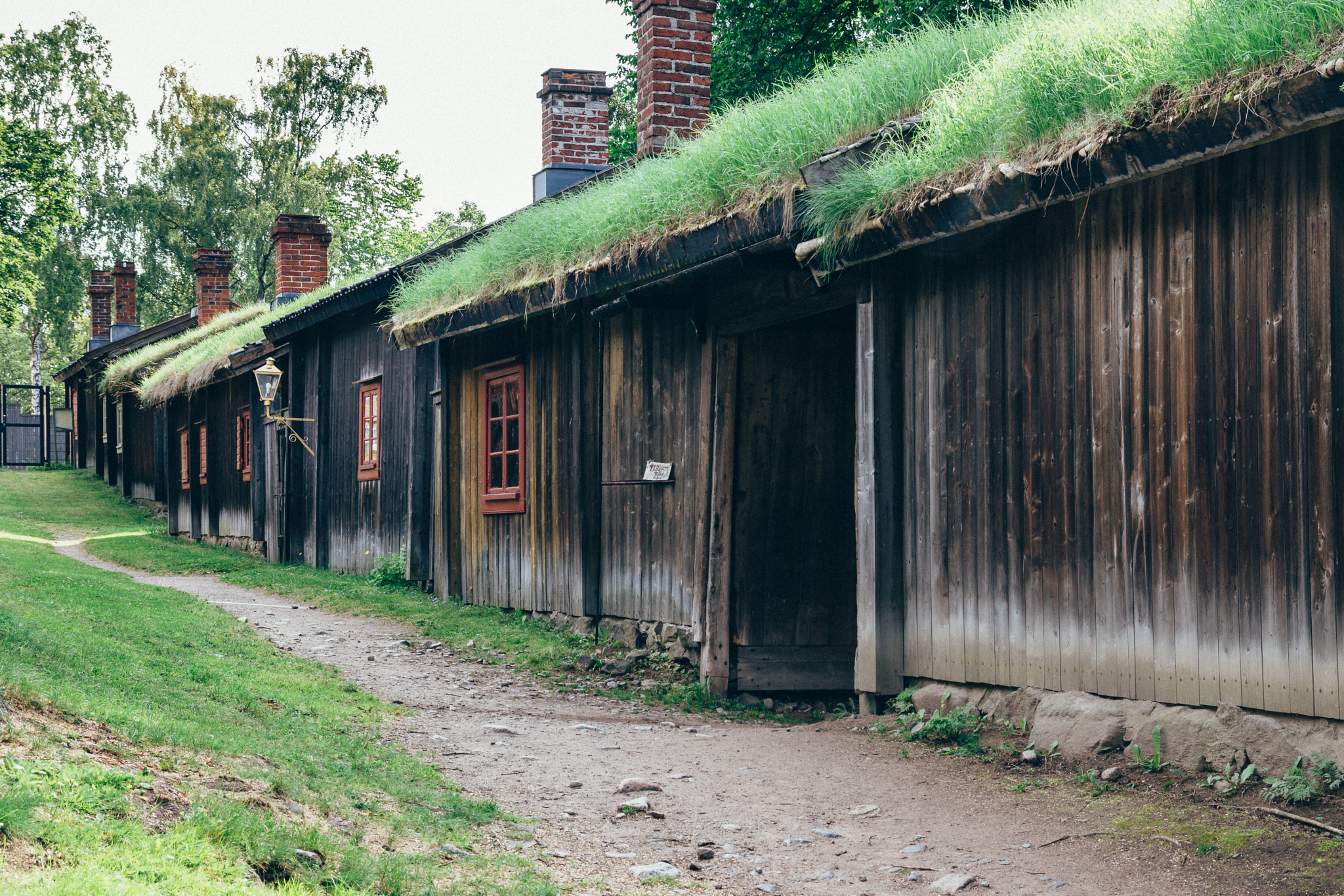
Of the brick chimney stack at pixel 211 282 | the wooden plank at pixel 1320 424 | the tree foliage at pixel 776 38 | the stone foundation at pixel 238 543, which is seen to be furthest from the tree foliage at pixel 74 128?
the wooden plank at pixel 1320 424

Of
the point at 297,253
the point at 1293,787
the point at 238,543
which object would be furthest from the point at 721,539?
the point at 297,253

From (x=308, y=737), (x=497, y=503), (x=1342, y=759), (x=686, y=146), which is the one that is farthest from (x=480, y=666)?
(x=1342, y=759)

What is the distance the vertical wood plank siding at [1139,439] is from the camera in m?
4.54

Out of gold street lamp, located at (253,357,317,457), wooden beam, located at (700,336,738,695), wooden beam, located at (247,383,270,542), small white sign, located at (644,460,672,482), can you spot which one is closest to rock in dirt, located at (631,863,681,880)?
wooden beam, located at (700,336,738,695)

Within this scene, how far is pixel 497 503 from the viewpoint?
11211 millimetres

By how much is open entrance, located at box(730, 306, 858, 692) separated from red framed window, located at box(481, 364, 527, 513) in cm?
330

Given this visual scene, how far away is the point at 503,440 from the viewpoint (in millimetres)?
11156

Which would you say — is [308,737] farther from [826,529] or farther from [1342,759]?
[1342,759]

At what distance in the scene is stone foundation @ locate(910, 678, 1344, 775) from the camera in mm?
4527

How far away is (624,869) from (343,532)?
12.2 m

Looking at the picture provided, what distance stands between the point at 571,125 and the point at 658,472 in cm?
606

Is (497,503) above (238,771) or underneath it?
above

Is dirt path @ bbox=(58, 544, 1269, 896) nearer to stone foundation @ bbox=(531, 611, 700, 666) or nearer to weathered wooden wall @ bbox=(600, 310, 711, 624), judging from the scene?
stone foundation @ bbox=(531, 611, 700, 666)

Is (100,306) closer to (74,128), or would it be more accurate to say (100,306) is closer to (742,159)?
(74,128)
